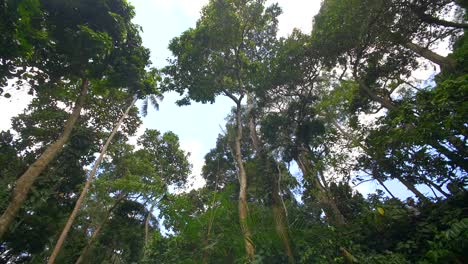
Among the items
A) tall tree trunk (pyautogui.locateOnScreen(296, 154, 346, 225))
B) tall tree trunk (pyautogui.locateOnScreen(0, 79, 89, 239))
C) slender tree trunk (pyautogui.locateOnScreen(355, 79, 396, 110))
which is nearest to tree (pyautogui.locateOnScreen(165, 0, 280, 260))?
tall tree trunk (pyautogui.locateOnScreen(296, 154, 346, 225))

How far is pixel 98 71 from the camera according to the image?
945cm

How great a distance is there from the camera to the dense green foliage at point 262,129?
6359 millimetres

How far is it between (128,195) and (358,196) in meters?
12.2

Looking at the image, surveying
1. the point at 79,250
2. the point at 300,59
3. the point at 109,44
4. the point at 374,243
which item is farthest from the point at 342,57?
the point at 79,250

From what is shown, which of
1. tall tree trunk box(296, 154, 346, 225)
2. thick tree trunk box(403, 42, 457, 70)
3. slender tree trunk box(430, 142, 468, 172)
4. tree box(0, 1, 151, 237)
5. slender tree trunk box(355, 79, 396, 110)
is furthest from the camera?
tall tree trunk box(296, 154, 346, 225)

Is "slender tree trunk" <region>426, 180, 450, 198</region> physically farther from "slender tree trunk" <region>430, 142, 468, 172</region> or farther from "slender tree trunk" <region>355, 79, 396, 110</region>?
"slender tree trunk" <region>355, 79, 396, 110</region>

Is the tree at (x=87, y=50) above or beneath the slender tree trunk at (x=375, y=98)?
above

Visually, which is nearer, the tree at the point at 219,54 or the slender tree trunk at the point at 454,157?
the slender tree trunk at the point at 454,157

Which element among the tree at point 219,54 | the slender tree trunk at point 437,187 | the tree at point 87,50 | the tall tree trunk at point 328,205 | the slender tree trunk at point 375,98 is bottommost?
the slender tree trunk at point 437,187

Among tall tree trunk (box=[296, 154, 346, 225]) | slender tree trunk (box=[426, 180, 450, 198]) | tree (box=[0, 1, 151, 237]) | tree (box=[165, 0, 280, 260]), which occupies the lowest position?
slender tree trunk (box=[426, 180, 450, 198])

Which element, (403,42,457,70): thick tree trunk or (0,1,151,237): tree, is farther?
(403,42,457,70): thick tree trunk

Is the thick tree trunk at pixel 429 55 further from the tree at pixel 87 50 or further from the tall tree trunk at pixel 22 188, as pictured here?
the tall tree trunk at pixel 22 188

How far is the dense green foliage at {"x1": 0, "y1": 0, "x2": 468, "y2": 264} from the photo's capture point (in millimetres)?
6359

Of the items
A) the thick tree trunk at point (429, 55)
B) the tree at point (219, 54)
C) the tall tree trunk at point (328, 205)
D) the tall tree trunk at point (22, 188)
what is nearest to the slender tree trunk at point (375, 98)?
A: the thick tree trunk at point (429, 55)
